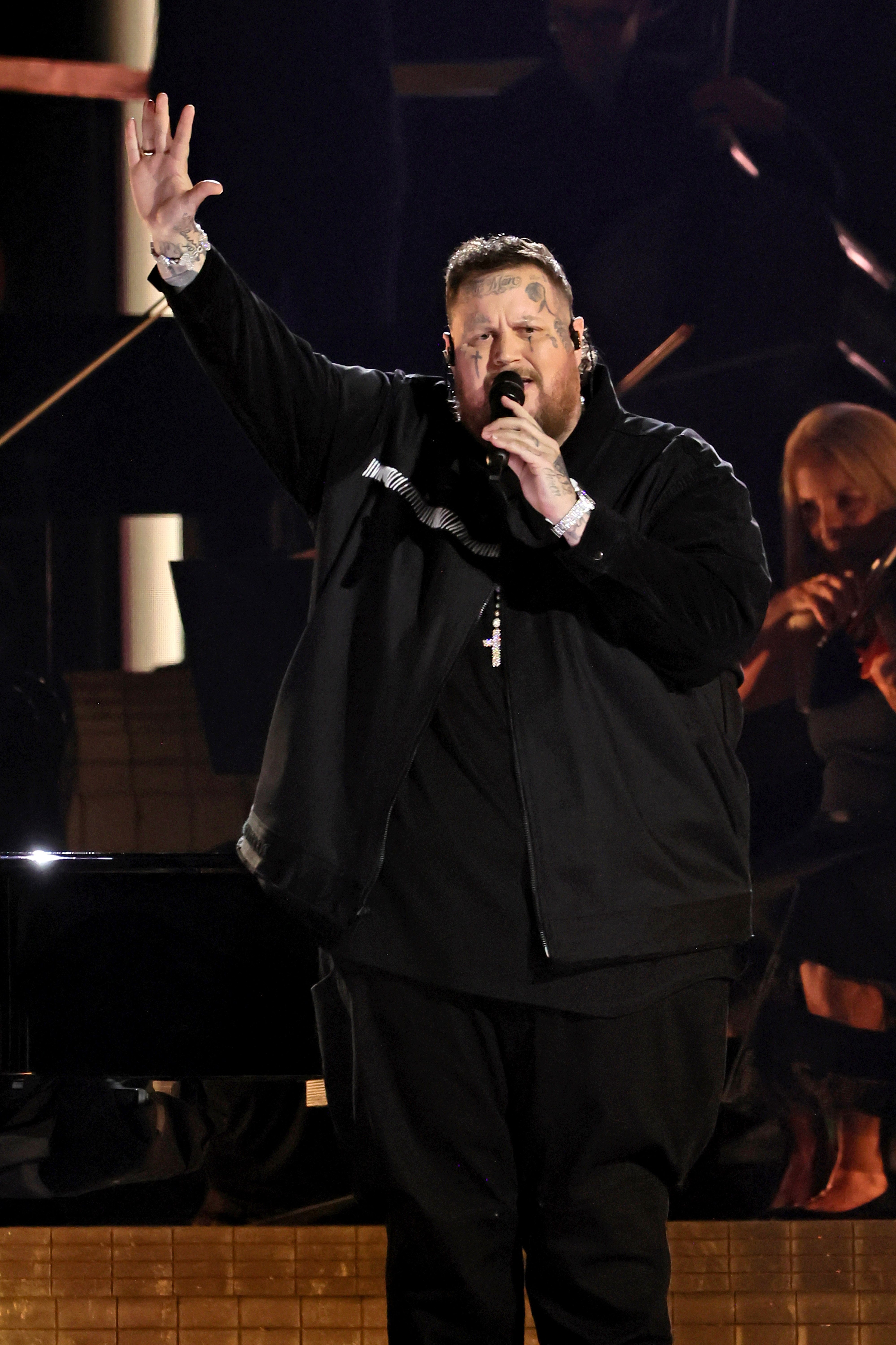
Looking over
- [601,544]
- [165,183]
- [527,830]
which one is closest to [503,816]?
[527,830]

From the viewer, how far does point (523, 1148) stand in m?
1.78

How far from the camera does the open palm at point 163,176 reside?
1693 mm

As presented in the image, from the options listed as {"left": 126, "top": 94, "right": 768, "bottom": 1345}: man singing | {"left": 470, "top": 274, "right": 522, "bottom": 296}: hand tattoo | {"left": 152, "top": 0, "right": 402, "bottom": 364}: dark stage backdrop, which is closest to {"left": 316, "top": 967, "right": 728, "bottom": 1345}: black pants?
{"left": 126, "top": 94, "right": 768, "bottom": 1345}: man singing

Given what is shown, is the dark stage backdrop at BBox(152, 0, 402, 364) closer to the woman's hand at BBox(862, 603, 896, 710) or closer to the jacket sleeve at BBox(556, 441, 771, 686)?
the jacket sleeve at BBox(556, 441, 771, 686)

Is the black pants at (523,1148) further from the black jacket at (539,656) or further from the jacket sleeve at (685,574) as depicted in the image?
the jacket sleeve at (685,574)

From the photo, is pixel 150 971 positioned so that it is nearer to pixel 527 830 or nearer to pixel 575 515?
pixel 527 830

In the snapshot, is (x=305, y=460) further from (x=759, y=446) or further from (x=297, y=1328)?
(x=297, y=1328)

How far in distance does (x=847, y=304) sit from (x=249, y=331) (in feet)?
3.92

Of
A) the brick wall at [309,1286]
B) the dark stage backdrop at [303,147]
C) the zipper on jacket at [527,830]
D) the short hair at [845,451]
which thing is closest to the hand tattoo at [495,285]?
the zipper on jacket at [527,830]

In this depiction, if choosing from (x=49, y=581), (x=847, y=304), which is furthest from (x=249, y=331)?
(x=847, y=304)

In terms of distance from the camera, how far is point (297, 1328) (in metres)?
2.49

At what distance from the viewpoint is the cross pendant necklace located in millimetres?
1757

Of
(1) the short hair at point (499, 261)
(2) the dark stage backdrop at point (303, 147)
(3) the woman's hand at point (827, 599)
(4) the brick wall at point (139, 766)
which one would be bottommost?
(4) the brick wall at point (139, 766)

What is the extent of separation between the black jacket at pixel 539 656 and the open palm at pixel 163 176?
0.26 feet
